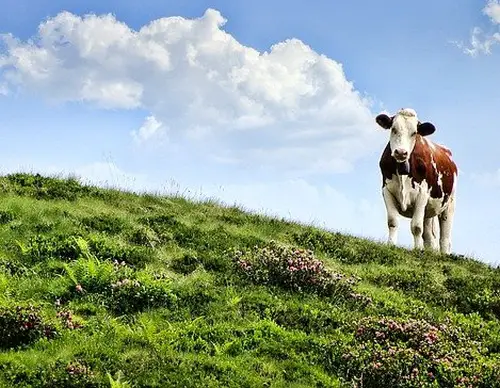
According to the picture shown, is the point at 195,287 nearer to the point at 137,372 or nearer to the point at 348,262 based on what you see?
the point at 137,372

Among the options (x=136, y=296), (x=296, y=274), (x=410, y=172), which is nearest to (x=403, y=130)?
(x=410, y=172)

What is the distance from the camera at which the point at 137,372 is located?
1095cm

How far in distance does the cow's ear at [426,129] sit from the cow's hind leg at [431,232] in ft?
13.3

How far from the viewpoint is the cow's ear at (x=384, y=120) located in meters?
23.2

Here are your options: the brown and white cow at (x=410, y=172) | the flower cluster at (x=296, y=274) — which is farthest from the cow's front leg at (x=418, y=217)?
the flower cluster at (x=296, y=274)

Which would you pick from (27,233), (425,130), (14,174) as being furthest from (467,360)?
(14,174)

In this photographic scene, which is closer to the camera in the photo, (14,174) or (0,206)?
(0,206)

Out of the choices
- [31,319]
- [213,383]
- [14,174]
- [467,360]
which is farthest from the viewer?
[14,174]

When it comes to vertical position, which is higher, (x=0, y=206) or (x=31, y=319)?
(x=0, y=206)

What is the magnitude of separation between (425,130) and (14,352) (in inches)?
605

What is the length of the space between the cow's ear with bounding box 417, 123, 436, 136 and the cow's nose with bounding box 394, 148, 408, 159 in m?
1.62

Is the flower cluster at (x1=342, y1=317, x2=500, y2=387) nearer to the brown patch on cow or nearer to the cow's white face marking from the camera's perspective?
the cow's white face marking

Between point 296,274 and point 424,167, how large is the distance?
9.36 m

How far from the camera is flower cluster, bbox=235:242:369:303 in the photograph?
15.5 m
